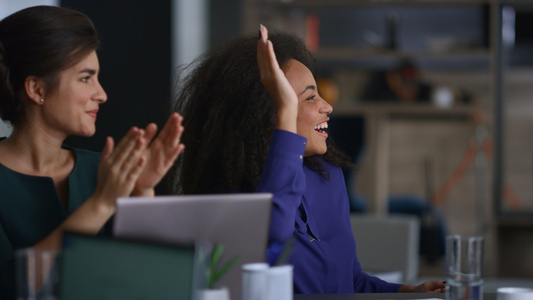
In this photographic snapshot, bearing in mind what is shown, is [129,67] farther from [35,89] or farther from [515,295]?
[515,295]

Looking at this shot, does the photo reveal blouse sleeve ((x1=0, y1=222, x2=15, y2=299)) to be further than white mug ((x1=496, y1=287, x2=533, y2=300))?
Yes

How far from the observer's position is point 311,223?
5.36ft

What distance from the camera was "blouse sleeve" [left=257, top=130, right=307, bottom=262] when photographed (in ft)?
4.66

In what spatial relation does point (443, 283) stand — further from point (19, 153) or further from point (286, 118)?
point (19, 153)

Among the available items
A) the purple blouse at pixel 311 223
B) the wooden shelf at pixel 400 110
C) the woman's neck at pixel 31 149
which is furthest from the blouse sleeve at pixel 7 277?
the wooden shelf at pixel 400 110

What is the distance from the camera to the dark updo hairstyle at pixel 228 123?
1.63 metres

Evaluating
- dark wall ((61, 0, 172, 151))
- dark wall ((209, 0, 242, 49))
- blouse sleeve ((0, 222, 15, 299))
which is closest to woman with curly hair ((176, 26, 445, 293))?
blouse sleeve ((0, 222, 15, 299))

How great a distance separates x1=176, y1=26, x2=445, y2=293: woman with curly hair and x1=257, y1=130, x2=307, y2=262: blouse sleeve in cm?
9

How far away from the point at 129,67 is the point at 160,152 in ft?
6.19

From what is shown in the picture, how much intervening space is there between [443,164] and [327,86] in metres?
0.93

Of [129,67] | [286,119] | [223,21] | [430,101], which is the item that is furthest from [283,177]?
[430,101]

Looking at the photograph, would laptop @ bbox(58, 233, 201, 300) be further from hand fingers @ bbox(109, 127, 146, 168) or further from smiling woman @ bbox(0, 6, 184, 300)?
smiling woman @ bbox(0, 6, 184, 300)

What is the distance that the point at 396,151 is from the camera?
446 centimetres

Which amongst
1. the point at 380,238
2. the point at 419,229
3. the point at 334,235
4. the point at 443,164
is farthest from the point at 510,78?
the point at 334,235
